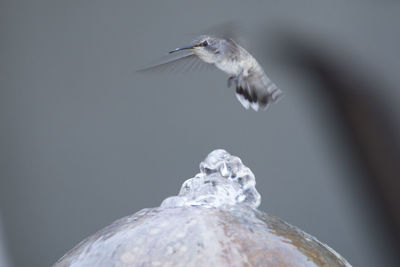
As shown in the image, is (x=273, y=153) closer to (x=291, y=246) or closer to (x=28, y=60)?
(x=28, y=60)

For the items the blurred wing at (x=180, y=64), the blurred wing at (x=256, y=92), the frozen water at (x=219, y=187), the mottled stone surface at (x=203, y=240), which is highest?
the blurred wing at (x=180, y=64)

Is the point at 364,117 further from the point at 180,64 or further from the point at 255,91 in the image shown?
the point at 180,64

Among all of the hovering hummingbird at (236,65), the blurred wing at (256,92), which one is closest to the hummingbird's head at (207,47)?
the hovering hummingbird at (236,65)

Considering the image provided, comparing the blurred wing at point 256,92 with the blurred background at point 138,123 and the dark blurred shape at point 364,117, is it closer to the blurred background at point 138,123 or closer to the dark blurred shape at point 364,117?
the dark blurred shape at point 364,117

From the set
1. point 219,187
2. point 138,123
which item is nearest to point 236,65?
point 219,187

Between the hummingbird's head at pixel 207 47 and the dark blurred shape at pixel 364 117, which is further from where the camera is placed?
the dark blurred shape at pixel 364 117

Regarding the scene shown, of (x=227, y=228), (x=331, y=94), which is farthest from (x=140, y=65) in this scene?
(x=227, y=228)
